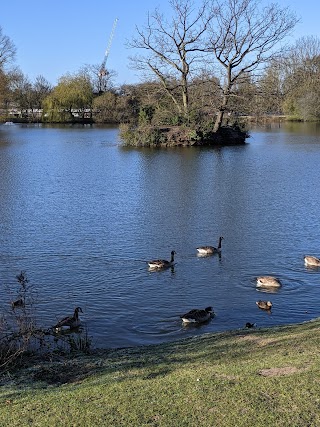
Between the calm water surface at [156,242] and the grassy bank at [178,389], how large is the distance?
251 centimetres

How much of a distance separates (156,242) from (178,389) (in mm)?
10261

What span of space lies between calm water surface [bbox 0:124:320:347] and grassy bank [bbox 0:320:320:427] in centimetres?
251

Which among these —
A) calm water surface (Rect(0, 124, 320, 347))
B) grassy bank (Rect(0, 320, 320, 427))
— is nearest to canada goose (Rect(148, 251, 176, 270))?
calm water surface (Rect(0, 124, 320, 347))

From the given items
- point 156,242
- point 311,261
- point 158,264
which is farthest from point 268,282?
point 156,242

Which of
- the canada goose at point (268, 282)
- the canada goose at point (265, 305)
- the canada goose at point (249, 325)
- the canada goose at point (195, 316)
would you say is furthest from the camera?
the canada goose at point (268, 282)

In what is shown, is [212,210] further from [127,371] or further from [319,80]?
[319,80]

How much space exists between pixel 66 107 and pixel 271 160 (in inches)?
2547

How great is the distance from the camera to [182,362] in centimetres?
692

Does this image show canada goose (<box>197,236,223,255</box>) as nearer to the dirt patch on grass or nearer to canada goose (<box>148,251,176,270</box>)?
canada goose (<box>148,251,176,270</box>)

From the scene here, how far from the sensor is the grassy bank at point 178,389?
16.8ft

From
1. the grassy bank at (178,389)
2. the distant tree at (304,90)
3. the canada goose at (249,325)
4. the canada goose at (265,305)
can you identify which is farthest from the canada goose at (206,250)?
the distant tree at (304,90)

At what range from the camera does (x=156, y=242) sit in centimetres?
1591

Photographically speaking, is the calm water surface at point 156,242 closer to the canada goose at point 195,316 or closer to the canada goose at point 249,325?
the canada goose at point 195,316

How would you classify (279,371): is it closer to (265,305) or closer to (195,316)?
(195,316)
